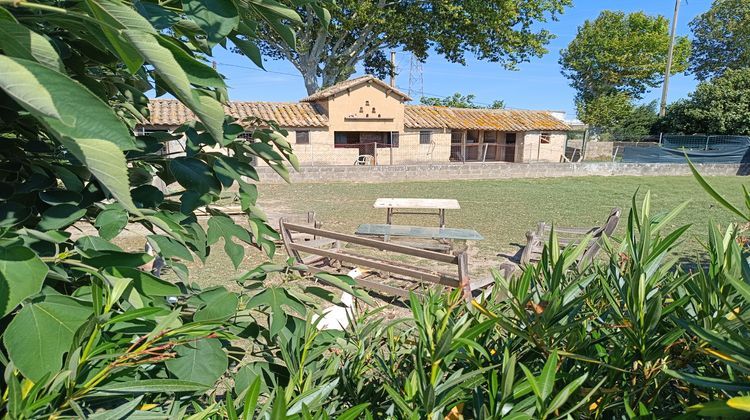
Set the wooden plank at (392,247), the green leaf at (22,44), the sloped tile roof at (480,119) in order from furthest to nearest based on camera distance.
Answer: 1. the sloped tile roof at (480,119)
2. the wooden plank at (392,247)
3. the green leaf at (22,44)

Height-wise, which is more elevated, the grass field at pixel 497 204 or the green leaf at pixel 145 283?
the green leaf at pixel 145 283

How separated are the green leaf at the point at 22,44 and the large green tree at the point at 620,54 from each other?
2195 inches

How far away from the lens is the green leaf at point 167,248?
1.05 metres

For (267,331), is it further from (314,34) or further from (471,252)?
(314,34)

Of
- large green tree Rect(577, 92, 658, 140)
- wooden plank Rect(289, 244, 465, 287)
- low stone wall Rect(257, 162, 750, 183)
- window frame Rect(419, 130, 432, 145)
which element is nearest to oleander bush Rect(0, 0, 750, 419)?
wooden plank Rect(289, 244, 465, 287)

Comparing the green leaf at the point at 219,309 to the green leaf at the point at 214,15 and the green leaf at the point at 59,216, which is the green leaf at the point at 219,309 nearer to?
the green leaf at the point at 59,216

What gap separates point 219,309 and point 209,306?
0.03m

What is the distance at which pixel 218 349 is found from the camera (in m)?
0.97

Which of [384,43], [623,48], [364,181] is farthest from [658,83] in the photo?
[364,181]

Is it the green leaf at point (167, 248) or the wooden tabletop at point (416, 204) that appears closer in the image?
the green leaf at point (167, 248)

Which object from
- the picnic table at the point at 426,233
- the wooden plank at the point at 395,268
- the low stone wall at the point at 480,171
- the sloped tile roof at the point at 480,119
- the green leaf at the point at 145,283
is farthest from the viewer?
the sloped tile roof at the point at 480,119

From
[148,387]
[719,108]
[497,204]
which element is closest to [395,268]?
[148,387]

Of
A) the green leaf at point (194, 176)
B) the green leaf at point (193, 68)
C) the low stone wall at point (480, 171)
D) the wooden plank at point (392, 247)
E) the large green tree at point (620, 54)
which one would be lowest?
the low stone wall at point (480, 171)

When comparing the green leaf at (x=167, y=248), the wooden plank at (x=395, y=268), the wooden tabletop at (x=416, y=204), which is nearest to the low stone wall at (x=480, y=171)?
the wooden tabletop at (x=416, y=204)
